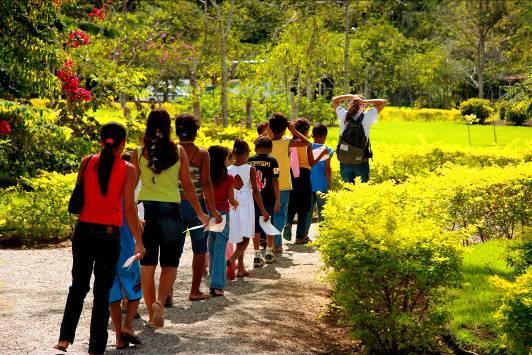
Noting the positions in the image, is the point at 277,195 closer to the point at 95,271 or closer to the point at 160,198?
the point at 160,198

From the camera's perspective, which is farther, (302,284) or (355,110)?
(355,110)

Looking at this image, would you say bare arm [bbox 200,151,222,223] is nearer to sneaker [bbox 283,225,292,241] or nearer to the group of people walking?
the group of people walking

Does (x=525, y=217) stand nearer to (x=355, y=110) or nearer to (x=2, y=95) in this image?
(x=355, y=110)

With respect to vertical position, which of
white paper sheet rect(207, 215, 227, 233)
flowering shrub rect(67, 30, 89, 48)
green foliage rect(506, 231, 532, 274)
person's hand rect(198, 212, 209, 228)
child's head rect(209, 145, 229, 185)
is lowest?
green foliage rect(506, 231, 532, 274)

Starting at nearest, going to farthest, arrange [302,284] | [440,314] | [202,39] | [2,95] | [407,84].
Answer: [440,314]
[302,284]
[2,95]
[202,39]
[407,84]

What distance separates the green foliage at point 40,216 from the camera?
14031mm

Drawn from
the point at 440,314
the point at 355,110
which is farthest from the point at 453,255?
the point at 355,110

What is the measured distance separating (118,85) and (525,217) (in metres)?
9.62

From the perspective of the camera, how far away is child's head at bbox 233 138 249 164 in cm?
1041

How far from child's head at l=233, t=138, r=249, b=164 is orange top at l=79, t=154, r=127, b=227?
11.3 feet

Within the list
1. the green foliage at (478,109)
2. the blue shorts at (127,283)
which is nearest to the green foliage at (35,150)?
the blue shorts at (127,283)

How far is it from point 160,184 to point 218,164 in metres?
1.91

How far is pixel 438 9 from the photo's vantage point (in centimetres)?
7050

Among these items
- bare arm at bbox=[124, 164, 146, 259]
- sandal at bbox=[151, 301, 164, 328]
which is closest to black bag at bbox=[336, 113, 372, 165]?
sandal at bbox=[151, 301, 164, 328]
